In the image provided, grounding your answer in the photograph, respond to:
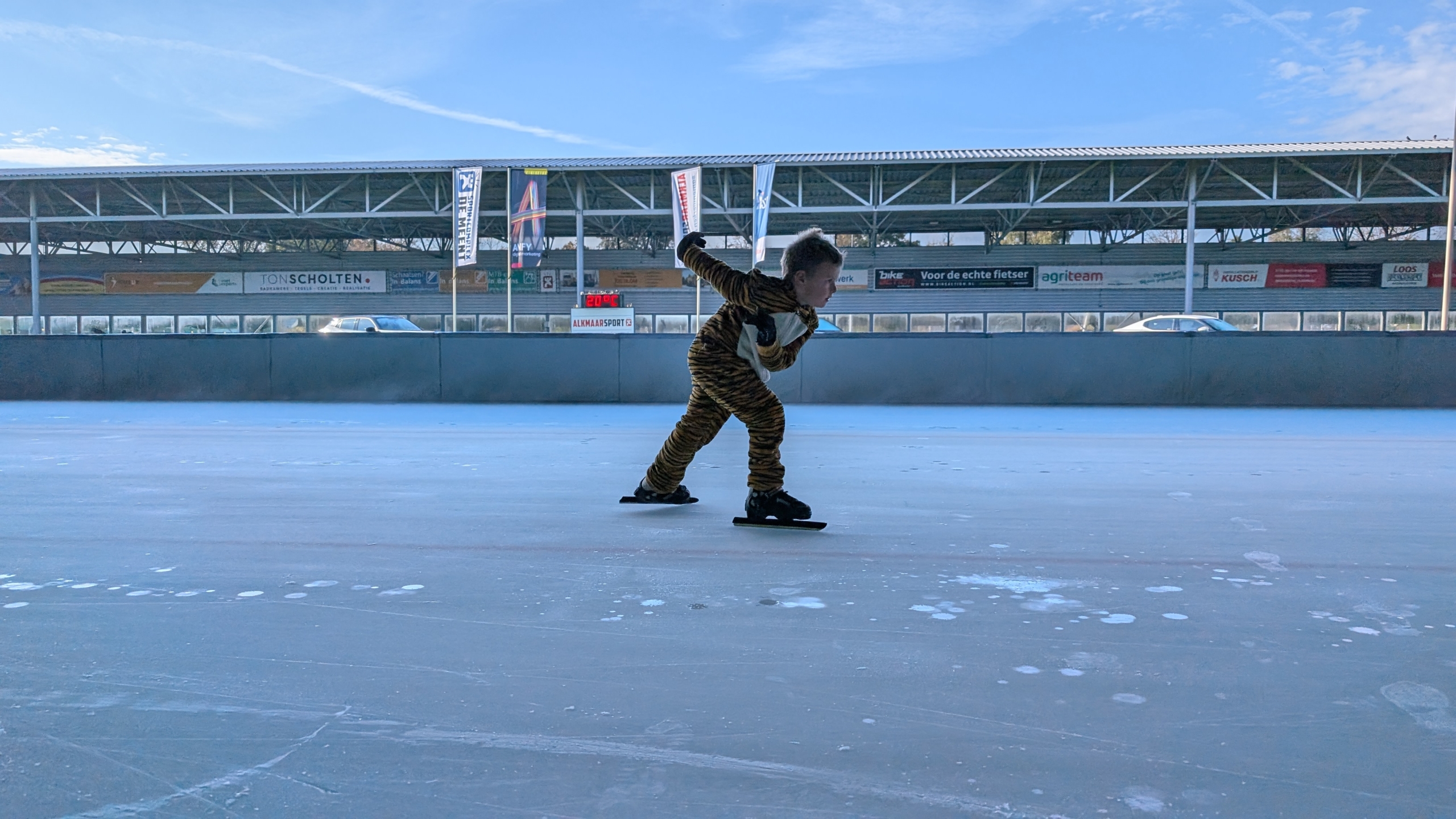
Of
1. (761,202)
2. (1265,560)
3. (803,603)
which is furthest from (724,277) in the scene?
(761,202)

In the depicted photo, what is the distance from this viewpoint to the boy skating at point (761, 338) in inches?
149

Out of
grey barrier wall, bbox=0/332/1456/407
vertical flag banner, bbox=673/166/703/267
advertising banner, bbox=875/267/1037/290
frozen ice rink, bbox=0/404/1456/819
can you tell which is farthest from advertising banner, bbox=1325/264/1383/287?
frozen ice rink, bbox=0/404/1456/819

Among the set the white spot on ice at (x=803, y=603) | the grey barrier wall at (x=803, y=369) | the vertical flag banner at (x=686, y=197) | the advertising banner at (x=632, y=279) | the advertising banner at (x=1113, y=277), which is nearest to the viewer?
the white spot on ice at (x=803, y=603)

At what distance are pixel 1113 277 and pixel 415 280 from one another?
24.8 meters

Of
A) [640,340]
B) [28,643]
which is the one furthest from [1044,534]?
[640,340]

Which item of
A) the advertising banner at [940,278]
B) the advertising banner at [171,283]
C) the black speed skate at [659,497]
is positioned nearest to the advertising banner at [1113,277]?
the advertising banner at [940,278]

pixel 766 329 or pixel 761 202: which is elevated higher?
pixel 761 202

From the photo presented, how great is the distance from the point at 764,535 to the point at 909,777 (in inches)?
84.2

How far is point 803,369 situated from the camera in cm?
1305

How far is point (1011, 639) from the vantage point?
7.45 feet

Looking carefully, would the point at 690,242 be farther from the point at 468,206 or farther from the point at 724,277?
the point at 468,206

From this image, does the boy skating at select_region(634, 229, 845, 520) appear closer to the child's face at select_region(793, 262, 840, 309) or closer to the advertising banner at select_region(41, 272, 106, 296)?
the child's face at select_region(793, 262, 840, 309)

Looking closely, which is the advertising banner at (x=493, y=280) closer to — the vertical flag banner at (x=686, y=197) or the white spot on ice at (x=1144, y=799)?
the vertical flag banner at (x=686, y=197)

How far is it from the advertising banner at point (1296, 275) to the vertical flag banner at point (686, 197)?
2004 cm
